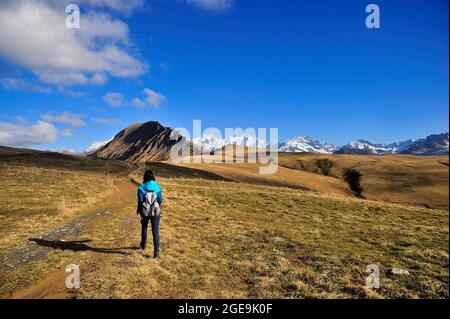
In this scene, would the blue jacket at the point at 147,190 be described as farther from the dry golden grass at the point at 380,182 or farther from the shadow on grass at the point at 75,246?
the dry golden grass at the point at 380,182

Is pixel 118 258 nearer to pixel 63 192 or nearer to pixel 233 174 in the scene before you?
pixel 63 192

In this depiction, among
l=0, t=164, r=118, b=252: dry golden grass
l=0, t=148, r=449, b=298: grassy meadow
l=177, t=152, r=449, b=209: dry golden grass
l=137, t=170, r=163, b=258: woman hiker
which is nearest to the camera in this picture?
l=0, t=148, r=449, b=298: grassy meadow

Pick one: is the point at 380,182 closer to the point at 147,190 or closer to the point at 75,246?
the point at 147,190

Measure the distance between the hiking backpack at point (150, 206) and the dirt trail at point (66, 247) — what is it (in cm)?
238

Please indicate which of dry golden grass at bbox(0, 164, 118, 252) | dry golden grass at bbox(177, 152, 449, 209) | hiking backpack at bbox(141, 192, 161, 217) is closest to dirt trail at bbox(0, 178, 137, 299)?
dry golden grass at bbox(0, 164, 118, 252)

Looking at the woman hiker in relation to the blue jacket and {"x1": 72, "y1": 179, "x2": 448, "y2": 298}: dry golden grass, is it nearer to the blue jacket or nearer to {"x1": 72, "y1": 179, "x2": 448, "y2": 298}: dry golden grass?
the blue jacket

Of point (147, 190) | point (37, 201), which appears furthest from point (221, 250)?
point (37, 201)

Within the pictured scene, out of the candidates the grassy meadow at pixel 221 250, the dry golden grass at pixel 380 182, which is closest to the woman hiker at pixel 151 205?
the grassy meadow at pixel 221 250

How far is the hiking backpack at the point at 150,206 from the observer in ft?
51.5

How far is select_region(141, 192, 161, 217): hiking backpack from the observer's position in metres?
15.7

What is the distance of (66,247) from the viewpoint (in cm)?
1752

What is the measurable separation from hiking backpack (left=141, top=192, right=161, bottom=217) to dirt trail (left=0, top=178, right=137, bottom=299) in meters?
2.38
